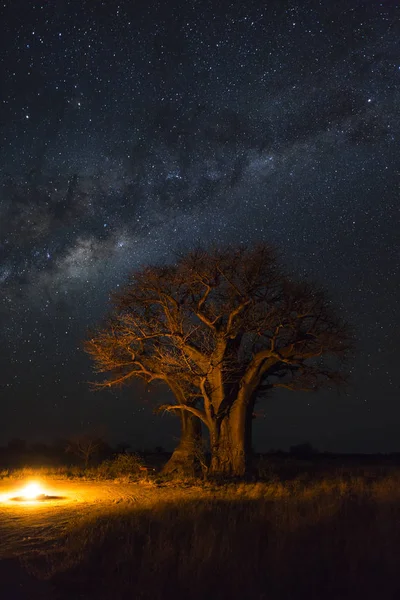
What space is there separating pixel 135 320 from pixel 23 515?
393 inches

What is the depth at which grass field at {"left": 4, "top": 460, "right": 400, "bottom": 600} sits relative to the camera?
22.5ft

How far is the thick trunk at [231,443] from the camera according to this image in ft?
70.7

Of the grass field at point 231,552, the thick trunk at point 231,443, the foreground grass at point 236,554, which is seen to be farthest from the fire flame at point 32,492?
the thick trunk at point 231,443

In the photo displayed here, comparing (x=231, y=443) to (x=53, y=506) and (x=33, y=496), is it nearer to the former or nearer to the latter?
(x=33, y=496)

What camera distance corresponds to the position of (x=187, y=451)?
908 inches

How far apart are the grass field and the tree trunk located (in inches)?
376

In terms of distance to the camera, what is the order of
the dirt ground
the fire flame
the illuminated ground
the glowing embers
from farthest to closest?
1. the fire flame
2. the glowing embers
3. the illuminated ground
4. the dirt ground

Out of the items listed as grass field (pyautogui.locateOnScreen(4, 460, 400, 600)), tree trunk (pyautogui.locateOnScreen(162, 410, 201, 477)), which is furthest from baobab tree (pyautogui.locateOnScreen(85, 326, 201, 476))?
grass field (pyautogui.locateOnScreen(4, 460, 400, 600))

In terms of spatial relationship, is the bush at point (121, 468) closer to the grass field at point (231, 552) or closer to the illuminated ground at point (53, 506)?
the illuminated ground at point (53, 506)

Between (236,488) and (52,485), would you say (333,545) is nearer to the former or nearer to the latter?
(236,488)

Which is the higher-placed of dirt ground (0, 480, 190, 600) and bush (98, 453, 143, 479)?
bush (98, 453, 143, 479)

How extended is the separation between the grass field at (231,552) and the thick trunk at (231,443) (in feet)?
29.3

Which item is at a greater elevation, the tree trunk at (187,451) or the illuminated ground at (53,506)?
the tree trunk at (187,451)

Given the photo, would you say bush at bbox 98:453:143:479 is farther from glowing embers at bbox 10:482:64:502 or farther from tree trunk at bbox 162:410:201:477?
glowing embers at bbox 10:482:64:502
